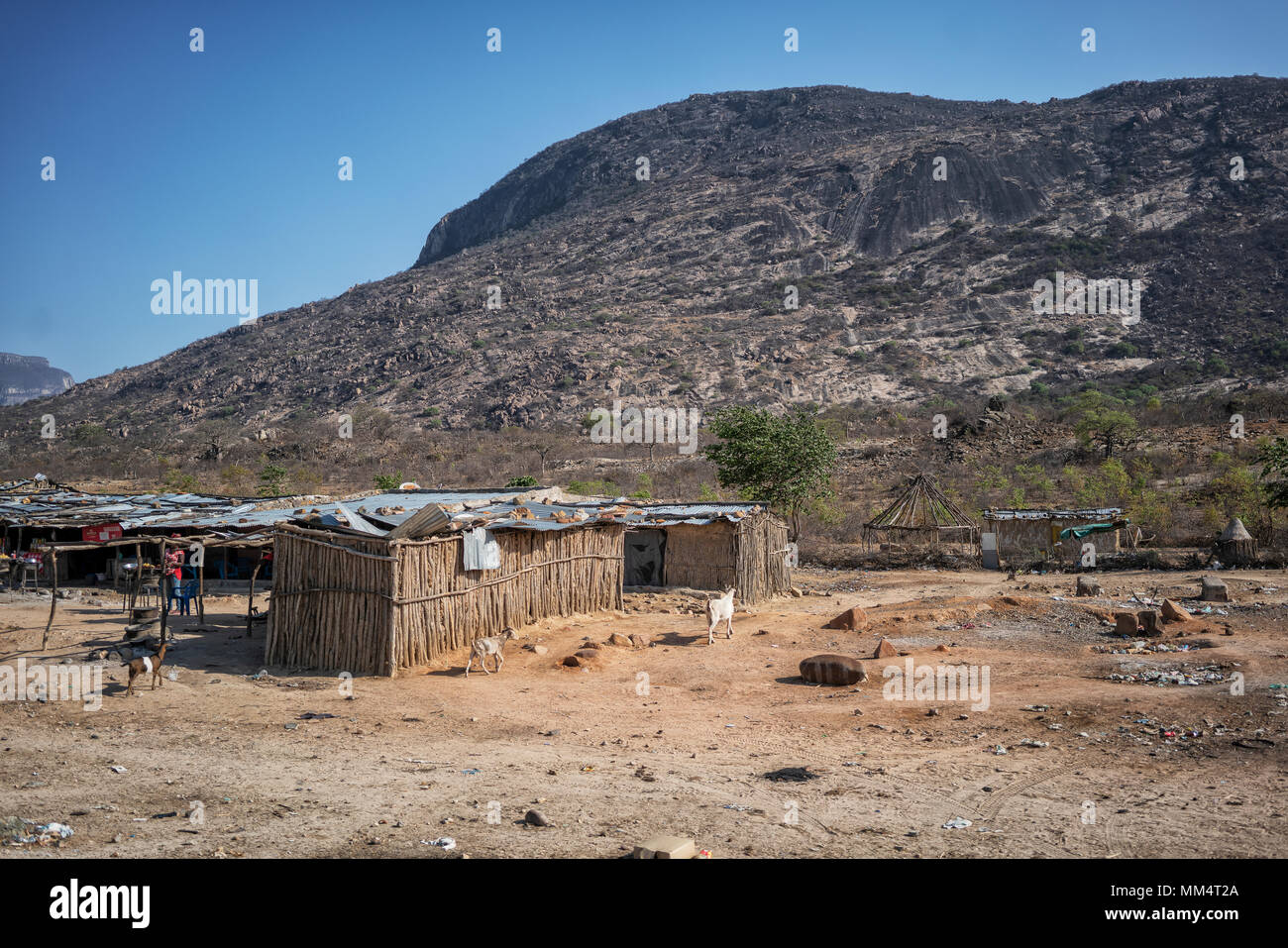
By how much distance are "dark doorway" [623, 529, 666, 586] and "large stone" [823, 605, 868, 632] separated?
4.97 meters

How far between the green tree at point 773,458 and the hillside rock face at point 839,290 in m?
31.1

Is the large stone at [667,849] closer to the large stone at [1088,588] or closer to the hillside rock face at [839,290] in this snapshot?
the large stone at [1088,588]

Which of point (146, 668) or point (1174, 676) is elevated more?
point (146, 668)

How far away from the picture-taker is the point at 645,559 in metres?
19.4

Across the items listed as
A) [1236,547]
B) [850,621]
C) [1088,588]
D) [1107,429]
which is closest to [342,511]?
[850,621]

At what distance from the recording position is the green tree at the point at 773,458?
2519cm

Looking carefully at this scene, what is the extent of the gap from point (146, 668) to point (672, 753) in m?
6.26

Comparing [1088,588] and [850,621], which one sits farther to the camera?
[1088,588]

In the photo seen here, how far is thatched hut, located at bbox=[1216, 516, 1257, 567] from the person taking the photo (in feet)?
69.3

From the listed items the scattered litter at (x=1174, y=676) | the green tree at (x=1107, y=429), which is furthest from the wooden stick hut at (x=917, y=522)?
the scattered litter at (x=1174, y=676)

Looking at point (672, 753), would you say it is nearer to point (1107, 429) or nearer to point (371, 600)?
point (371, 600)

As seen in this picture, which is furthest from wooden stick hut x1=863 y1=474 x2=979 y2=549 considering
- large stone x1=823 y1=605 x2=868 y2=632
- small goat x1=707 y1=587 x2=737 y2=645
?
small goat x1=707 y1=587 x2=737 y2=645

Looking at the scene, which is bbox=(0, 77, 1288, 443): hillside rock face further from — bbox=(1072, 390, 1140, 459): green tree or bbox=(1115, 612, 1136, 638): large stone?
bbox=(1115, 612, 1136, 638): large stone
